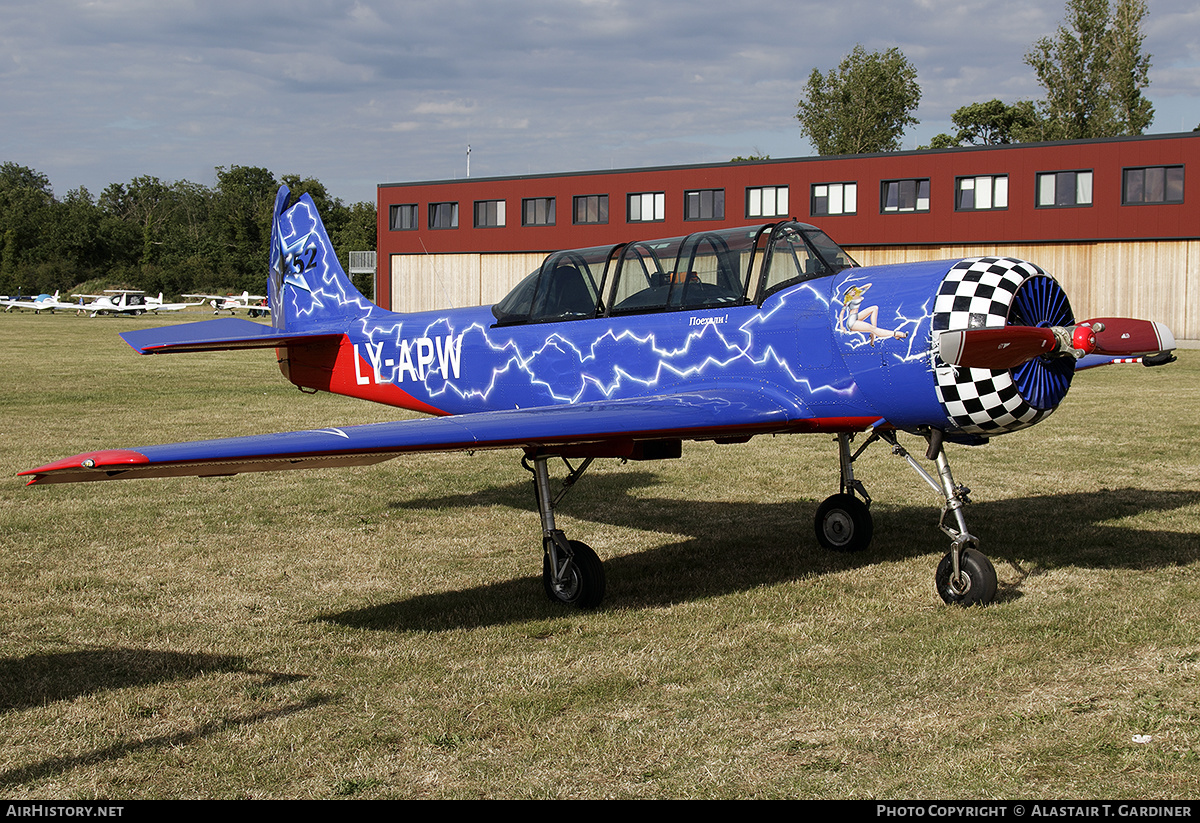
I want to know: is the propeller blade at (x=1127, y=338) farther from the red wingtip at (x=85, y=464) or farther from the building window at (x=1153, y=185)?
the building window at (x=1153, y=185)

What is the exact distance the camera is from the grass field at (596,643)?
13.7 ft

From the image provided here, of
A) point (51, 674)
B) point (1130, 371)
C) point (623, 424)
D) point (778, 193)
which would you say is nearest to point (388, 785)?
point (51, 674)

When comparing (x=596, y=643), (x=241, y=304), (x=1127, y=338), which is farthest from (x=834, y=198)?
(x=241, y=304)

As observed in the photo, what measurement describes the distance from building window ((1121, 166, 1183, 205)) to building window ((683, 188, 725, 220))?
54.7ft

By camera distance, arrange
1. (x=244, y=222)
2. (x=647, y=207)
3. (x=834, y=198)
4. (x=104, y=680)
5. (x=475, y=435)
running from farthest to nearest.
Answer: (x=244, y=222), (x=647, y=207), (x=834, y=198), (x=475, y=435), (x=104, y=680)

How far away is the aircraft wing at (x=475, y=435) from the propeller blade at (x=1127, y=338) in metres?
1.50

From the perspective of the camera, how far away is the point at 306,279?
1118cm

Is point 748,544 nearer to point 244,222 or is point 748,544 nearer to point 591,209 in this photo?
point 591,209

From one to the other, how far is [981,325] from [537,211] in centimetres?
4719

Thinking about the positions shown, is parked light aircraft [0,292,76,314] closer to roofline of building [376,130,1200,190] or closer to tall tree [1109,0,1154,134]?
roofline of building [376,130,1200,190]

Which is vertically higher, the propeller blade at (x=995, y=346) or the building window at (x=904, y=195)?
the building window at (x=904, y=195)

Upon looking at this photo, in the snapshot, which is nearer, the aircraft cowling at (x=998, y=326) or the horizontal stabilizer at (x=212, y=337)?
the aircraft cowling at (x=998, y=326)

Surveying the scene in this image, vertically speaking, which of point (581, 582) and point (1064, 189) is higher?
point (1064, 189)

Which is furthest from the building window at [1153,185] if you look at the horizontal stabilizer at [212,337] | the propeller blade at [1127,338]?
the horizontal stabilizer at [212,337]
